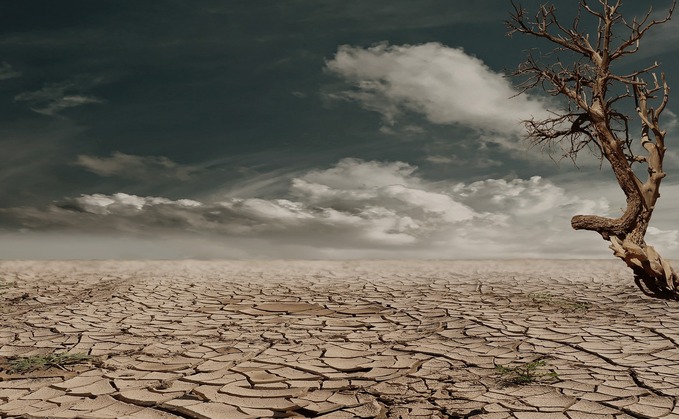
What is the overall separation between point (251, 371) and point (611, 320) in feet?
11.0

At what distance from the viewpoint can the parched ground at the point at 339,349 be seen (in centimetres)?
311

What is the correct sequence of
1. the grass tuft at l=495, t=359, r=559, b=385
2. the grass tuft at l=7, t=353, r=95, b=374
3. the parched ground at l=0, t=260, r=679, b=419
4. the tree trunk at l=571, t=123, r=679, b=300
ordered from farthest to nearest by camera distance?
the tree trunk at l=571, t=123, r=679, b=300 < the grass tuft at l=7, t=353, r=95, b=374 < the grass tuft at l=495, t=359, r=559, b=385 < the parched ground at l=0, t=260, r=679, b=419

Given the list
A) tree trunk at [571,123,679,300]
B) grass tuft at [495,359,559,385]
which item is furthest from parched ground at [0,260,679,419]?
tree trunk at [571,123,679,300]

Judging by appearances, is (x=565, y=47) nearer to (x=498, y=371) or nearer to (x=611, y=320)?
(x=611, y=320)

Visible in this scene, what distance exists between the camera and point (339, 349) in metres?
4.26

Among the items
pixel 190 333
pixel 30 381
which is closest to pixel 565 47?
pixel 190 333

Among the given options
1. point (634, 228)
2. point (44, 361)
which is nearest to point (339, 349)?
point (44, 361)

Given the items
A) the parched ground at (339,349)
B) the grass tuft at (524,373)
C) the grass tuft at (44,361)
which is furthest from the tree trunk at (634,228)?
the grass tuft at (44,361)

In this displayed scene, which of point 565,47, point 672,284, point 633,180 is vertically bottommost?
point 672,284

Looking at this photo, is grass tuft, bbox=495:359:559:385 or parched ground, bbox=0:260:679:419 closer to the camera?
parched ground, bbox=0:260:679:419

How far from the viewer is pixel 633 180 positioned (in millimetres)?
6609

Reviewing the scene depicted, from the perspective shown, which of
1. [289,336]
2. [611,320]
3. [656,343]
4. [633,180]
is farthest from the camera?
[633,180]

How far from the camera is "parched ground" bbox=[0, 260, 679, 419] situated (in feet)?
10.2

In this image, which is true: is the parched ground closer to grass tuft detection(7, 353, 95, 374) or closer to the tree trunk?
grass tuft detection(7, 353, 95, 374)
